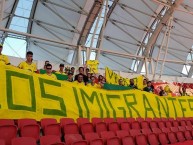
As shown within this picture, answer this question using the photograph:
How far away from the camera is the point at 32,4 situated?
2217 centimetres

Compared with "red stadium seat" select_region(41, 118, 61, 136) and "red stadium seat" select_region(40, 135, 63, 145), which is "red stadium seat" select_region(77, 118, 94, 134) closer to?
"red stadium seat" select_region(41, 118, 61, 136)

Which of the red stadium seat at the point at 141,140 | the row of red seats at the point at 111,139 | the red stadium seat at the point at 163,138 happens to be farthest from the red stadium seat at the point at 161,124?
the red stadium seat at the point at 141,140

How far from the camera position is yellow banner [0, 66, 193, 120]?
6316 mm

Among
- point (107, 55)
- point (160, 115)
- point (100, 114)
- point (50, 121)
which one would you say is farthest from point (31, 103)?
point (107, 55)

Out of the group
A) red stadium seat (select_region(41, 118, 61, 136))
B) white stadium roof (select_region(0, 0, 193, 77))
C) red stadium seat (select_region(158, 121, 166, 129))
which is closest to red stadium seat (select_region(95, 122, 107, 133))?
red stadium seat (select_region(41, 118, 61, 136))

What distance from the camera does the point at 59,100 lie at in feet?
24.5

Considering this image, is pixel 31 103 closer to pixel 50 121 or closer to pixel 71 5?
pixel 50 121

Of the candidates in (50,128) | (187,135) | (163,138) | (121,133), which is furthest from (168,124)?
(50,128)

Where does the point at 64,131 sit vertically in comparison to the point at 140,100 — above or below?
below

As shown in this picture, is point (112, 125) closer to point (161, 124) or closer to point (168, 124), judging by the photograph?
point (161, 124)

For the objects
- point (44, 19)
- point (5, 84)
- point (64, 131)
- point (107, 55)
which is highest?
point (44, 19)

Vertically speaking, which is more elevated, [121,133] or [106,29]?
[106,29]

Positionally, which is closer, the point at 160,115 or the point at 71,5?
the point at 160,115

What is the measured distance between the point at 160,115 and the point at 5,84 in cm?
731
